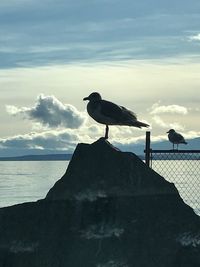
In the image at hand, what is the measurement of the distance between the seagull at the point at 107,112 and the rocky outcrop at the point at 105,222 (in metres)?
1.82

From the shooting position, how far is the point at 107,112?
1418cm

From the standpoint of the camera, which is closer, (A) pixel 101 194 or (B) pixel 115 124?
(A) pixel 101 194

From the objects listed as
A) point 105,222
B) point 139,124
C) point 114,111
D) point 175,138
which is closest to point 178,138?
point 175,138

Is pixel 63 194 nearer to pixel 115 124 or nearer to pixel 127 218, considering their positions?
pixel 127 218

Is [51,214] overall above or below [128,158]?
below

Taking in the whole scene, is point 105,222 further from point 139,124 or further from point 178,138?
point 178,138

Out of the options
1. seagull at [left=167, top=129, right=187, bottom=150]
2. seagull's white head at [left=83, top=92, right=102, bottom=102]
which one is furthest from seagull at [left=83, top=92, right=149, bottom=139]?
seagull at [left=167, top=129, right=187, bottom=150]

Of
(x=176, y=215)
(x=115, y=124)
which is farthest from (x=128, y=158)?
(x=115, y=124)

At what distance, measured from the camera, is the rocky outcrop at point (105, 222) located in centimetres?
1195

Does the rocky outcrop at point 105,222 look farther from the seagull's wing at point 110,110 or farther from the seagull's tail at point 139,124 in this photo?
the seagull's tail at point 139,124

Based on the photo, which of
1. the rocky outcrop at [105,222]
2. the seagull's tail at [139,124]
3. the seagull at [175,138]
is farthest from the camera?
the seagull at [175,138]

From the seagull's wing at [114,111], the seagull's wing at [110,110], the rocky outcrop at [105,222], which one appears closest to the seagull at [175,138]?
the seagull's wing at [114,111]

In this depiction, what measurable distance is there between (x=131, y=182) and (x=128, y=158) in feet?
1.30

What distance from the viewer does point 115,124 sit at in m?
14.3
